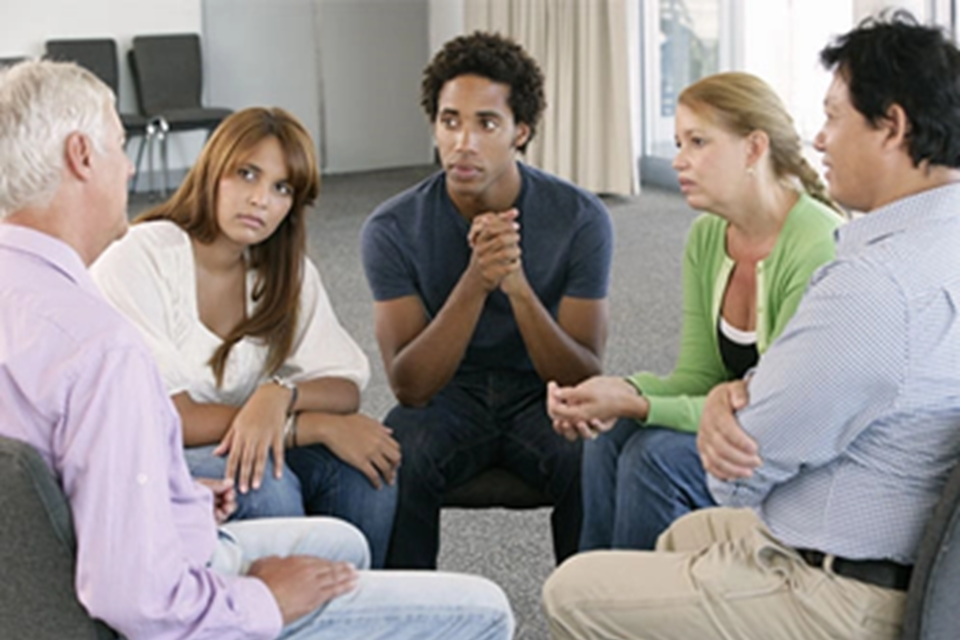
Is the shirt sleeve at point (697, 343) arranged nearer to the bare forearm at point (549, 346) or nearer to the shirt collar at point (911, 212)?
the bare forearm at point (549, 346)

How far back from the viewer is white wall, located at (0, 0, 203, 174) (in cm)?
867

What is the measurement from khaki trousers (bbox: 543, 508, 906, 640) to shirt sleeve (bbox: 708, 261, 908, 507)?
5.2 inches

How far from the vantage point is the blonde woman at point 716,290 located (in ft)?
7.60

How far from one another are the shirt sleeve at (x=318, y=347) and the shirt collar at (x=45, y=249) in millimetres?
964

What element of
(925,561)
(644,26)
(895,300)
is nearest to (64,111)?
(895,300)

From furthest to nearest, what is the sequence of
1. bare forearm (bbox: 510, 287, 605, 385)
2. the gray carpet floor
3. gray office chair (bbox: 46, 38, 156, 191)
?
gray office chair (bbox: 46, 38, 156, 191)
the gray carpet floor
bare forearm (bbox: 510, 287, 605, 385)

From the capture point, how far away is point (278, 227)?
247 cm

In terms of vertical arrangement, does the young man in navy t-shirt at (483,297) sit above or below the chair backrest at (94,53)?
below

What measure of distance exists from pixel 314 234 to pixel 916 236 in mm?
6019

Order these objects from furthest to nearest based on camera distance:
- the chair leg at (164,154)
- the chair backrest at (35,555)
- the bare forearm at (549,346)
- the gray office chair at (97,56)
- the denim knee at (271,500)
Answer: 1. the gray office chair at (97,56)
2. the chair leg at (164,154)
3. the bare forearm at (549,346)
4. the denim knee at (271,500)
5. the chair backrest at (35,555)

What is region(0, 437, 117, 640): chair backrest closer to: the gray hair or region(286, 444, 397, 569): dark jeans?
the gray hair

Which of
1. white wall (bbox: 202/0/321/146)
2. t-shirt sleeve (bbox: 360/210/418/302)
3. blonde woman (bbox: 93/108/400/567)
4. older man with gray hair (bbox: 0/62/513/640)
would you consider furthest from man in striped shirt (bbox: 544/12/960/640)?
white wall (bbox: 202/0/321/146)

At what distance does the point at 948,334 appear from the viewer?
1.58 meters

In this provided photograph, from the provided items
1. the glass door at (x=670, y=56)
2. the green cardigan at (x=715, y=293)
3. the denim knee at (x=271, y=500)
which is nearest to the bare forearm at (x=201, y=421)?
the denim knee at (x=271, y=500)
